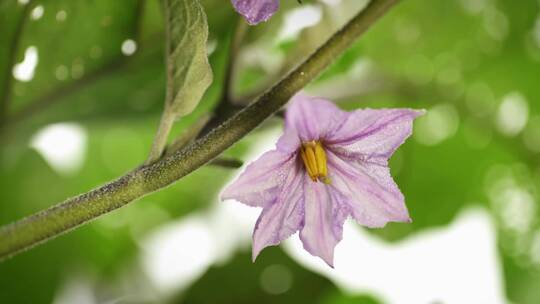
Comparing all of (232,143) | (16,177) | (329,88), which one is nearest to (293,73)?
(232,143)

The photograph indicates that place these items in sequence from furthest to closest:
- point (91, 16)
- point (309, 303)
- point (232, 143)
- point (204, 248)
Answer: point (204, 248), point (309, 303), point (91, 16), point (232, 143)

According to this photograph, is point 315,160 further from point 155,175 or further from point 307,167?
point 155,175

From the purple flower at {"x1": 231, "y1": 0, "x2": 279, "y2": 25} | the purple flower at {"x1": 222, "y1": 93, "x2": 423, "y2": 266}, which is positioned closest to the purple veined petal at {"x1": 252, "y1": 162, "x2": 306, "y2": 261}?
the purple flower at {"x1": 222, "y1": 93, "x2": 423, "y2": 266}

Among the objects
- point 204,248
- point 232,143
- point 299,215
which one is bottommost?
point 204,248

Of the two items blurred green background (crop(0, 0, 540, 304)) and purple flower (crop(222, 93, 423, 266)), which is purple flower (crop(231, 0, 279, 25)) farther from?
blurred green background (crop(0, 0, 540, 304))

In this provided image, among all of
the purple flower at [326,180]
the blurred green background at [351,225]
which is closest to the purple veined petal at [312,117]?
the purple flower at [326,180]

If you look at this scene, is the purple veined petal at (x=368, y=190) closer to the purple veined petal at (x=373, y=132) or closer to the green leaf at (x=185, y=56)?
the purple veined petal at (x=373, y=132)

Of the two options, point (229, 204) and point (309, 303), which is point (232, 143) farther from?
point (229, 204)

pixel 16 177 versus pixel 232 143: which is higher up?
pixel 232 143
